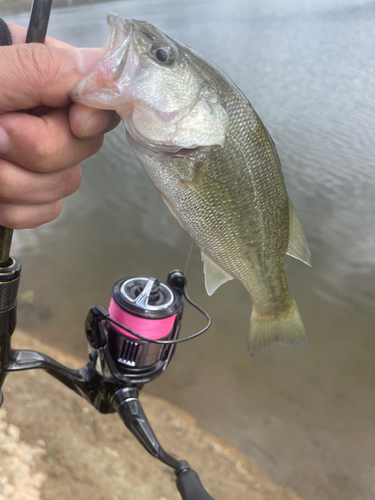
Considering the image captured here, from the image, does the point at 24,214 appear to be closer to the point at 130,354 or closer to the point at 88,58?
the point at 88,58

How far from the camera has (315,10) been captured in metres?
9.81

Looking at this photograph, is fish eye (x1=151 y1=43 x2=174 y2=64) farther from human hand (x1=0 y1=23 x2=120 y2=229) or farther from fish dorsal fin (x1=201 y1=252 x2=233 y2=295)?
fish dorsal fin (x1=201 y1=252 x2=233 y2=295)

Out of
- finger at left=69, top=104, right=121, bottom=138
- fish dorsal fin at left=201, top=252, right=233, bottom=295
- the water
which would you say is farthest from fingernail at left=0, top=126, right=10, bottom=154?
the water

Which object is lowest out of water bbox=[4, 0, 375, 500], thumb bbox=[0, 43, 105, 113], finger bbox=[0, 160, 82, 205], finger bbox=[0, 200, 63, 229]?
water bbox=[4, 0, 375, 500]

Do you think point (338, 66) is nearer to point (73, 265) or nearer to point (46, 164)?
point (73, 265)

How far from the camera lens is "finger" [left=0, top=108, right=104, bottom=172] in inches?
29.1

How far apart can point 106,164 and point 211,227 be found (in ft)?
16.1

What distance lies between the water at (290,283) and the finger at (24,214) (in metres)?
2.01

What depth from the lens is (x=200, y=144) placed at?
2.93 feet

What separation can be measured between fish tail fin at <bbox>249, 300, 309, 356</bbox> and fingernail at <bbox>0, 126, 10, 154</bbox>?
105 centimetres

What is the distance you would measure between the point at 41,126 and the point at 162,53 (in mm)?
362

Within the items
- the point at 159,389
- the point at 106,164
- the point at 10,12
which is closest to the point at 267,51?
the point at 106,164

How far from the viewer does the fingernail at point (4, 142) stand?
735 mm

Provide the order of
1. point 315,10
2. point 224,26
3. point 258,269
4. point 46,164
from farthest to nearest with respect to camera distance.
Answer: point 224,26 < point 315,10 < point 258,269 < point 46,164
